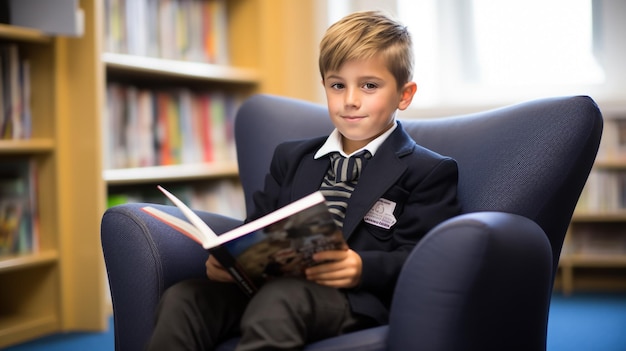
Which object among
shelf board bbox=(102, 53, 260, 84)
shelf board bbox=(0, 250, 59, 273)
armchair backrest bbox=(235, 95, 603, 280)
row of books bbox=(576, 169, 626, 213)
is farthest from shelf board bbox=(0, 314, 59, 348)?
row of books bbox=(576, 169, 626, 213)

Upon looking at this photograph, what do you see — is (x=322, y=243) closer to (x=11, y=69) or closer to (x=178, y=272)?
(x=178, y=272)

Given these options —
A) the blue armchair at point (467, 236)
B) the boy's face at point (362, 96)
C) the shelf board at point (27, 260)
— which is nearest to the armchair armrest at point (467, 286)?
the blue armchair at point (467, 236)

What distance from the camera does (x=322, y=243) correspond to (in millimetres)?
1259

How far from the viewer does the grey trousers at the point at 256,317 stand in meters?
1.23

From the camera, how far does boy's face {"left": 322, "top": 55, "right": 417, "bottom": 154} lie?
4.97 ft

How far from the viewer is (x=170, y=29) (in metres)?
3.17

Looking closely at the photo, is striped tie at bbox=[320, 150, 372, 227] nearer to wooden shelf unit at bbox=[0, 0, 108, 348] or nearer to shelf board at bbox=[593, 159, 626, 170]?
wooden shelf unit at bbox=[0, 0, 108, 348]

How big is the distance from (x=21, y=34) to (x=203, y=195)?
3.83 feet

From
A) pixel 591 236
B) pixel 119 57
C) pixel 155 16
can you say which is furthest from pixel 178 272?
pixel 591 236

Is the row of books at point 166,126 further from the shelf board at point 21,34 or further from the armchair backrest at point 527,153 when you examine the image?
the armchair backrest at point 527,153

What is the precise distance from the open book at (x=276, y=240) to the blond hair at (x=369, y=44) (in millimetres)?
413

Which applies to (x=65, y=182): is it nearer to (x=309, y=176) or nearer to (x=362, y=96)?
(x=309, y=176)

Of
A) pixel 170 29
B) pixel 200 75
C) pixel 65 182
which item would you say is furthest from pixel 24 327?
pixel 170 29

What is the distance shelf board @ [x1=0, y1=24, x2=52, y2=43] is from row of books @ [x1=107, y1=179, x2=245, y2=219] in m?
0.68
